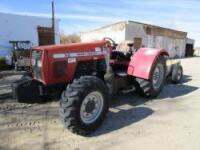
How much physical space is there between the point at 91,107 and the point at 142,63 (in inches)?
87.2

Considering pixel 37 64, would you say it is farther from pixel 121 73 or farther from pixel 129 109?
pixel 129 109

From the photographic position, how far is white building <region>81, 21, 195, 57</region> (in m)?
21.5

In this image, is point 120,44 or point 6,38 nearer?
point 120,44

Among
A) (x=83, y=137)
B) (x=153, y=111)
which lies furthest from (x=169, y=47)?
(x=83, y=137)

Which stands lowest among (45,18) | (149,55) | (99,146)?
(99,146)

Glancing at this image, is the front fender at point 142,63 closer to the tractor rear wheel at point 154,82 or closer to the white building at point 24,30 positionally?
the tractor rear wheel at point 154,82

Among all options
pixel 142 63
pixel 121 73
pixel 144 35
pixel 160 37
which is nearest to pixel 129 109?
pixel 121 73

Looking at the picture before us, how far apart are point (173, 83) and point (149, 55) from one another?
8.90ft

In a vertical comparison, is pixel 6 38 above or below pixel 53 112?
above

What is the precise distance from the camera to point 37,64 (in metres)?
5.19

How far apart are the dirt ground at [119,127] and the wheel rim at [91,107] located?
257 mm

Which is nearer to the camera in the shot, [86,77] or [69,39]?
[86,77]

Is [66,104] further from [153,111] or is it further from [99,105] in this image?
[153,111]

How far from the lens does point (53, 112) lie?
17.8ft
